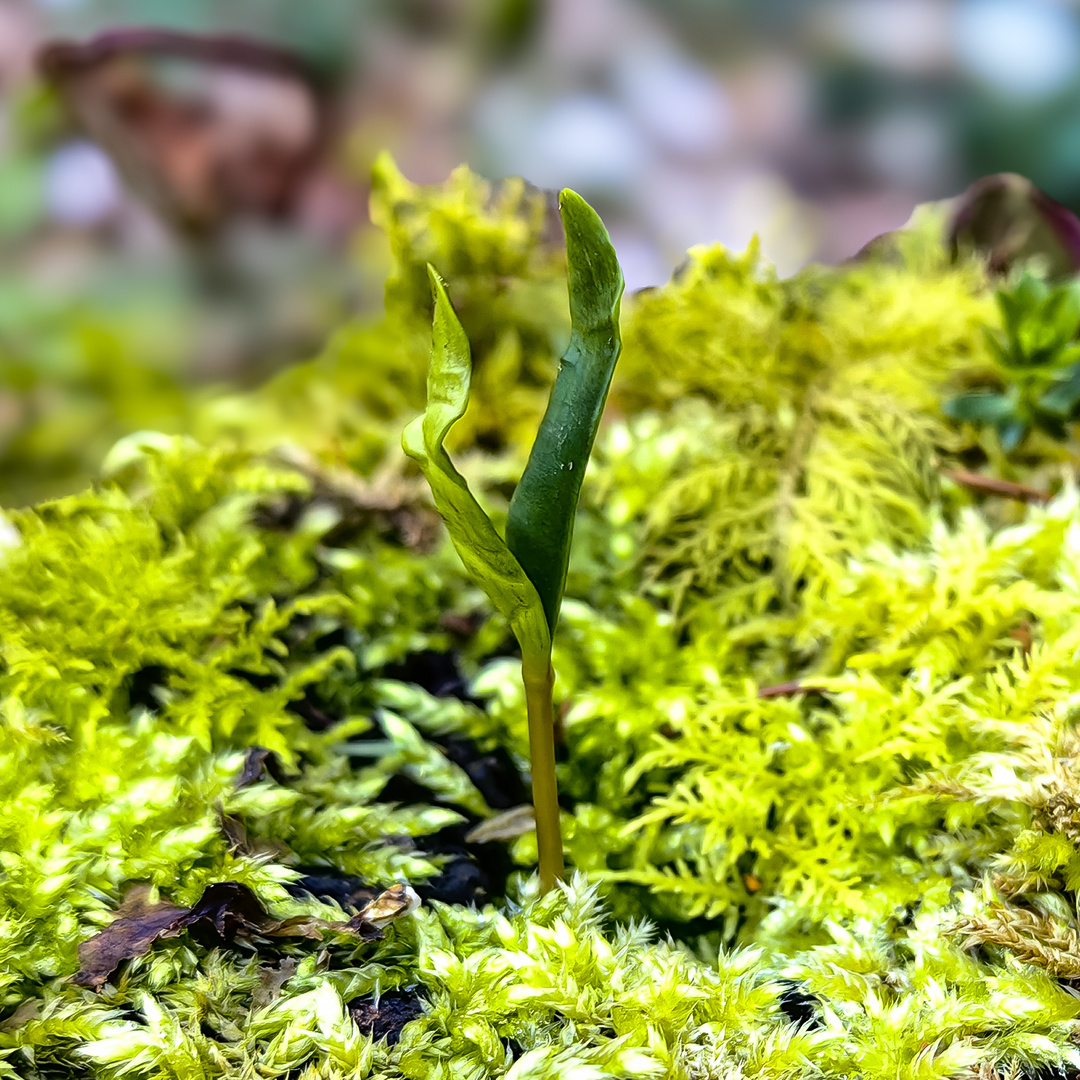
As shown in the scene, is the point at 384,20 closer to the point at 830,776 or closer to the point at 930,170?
the point at 930,170

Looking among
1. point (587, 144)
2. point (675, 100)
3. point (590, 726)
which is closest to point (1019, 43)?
point (675, 100)

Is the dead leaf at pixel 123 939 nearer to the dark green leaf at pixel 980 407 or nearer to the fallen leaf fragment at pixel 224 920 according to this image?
the fallen leaf fragment at pixel 224 920

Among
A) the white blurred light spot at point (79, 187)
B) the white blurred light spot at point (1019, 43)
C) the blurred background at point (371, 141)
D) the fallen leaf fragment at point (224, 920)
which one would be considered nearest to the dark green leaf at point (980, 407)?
the blurred background at point (371, 141)

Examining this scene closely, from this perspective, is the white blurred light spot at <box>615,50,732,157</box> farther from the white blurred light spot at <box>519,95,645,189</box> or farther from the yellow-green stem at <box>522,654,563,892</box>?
the yellow-green stem at <box>522,654,563,892</box>

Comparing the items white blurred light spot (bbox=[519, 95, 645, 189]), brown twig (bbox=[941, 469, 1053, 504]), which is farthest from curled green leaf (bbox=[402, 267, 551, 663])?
white blurred light spot (bbox=[519, 95, 645, 189])

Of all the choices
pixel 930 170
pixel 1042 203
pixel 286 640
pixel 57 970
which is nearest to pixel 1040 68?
pixel 930 170

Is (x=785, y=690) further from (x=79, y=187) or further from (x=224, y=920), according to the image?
(x=79, y=187)
